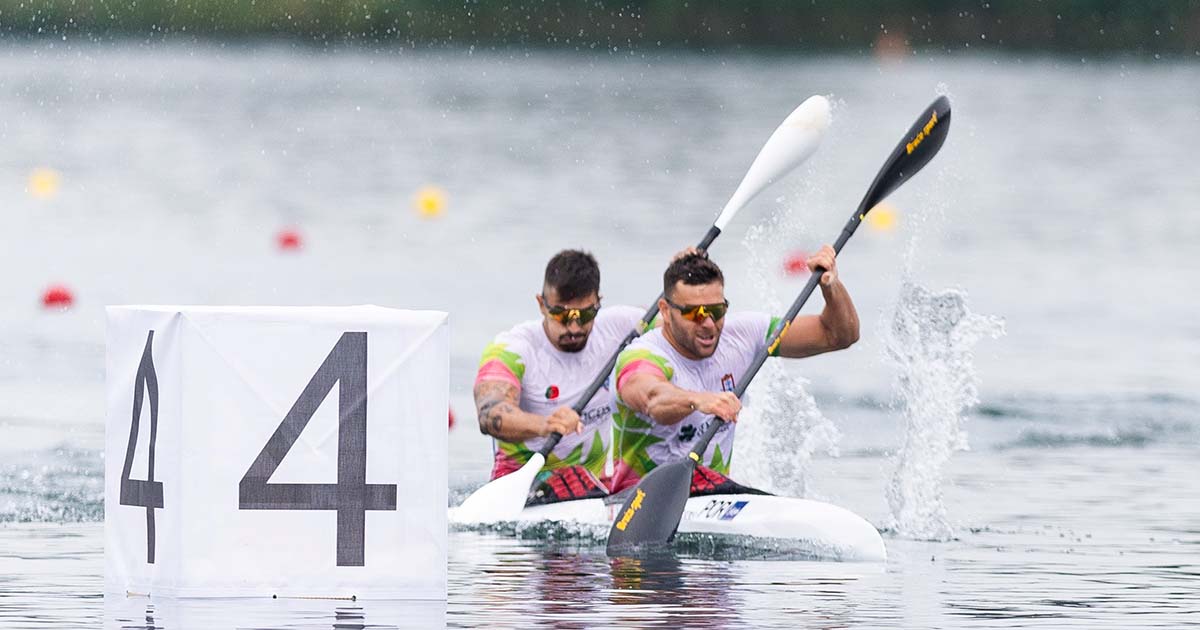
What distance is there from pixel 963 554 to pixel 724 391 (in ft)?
4.79

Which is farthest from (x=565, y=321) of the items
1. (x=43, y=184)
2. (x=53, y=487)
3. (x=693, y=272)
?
(x=43, y=184)

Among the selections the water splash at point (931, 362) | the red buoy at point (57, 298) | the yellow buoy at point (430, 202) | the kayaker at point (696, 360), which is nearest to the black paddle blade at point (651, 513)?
the kayaker at point (696, 360)

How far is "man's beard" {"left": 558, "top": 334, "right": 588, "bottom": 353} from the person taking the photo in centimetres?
1347

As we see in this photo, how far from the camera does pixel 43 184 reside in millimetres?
41969

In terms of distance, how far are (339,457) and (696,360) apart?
381cm

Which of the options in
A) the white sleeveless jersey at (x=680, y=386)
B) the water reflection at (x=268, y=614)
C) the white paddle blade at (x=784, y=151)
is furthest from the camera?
the white paddle blade at (x=784, y=151)

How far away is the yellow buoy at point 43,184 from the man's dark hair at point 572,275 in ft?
94.3

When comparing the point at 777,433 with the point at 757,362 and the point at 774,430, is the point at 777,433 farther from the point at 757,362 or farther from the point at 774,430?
the point at 757,362

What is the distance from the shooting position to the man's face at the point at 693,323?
1230 cm

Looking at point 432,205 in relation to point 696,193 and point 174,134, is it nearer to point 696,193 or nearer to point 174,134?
point 696,193

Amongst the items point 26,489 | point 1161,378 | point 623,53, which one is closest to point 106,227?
point 1161,378

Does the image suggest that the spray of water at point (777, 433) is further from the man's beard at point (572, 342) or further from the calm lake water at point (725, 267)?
the man's beard at point (572, 342)

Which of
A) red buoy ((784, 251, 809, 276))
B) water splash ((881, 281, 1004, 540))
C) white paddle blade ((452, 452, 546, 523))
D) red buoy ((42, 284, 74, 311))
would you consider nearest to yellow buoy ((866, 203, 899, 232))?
red buoy ((784, 251, 809, 276))

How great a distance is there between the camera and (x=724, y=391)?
42.4ft
